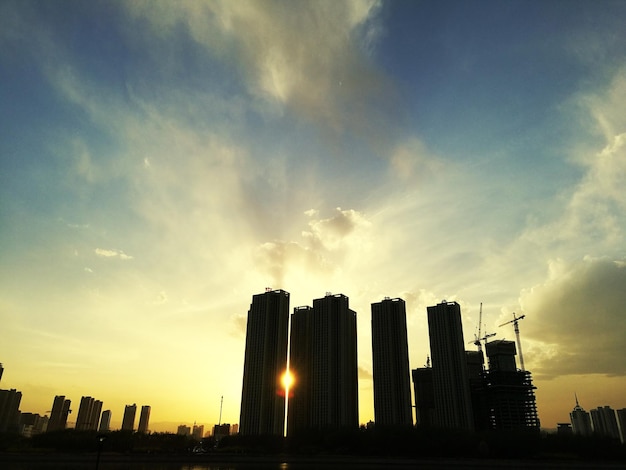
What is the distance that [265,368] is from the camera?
18525 cm

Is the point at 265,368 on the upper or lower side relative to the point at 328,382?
upper

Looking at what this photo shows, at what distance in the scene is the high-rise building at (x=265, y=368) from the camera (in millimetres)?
179000

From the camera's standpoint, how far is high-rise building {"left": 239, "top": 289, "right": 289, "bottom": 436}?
17900 cm

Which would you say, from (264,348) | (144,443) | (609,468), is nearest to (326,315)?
(264,348)

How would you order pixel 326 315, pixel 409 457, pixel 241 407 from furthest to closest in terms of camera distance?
pixel 326 315 < pixel 241 407 < pixel 409 457

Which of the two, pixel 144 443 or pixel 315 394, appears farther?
pixel 315 394

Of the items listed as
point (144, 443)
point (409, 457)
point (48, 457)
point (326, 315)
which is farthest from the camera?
point (326, 315)

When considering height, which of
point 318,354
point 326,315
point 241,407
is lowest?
point 241,407

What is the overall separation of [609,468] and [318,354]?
115 metres

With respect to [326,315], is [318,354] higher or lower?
lower

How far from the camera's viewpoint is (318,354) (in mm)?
193625

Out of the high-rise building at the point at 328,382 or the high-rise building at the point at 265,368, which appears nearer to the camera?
the high-rise building at the point at 265,368

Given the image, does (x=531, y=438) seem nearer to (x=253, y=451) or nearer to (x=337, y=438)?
(x=337, y=438)

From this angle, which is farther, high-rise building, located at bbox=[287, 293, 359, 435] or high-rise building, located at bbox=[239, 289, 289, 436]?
high-rise building, located at bbox=[287, 293, 359, 435]
